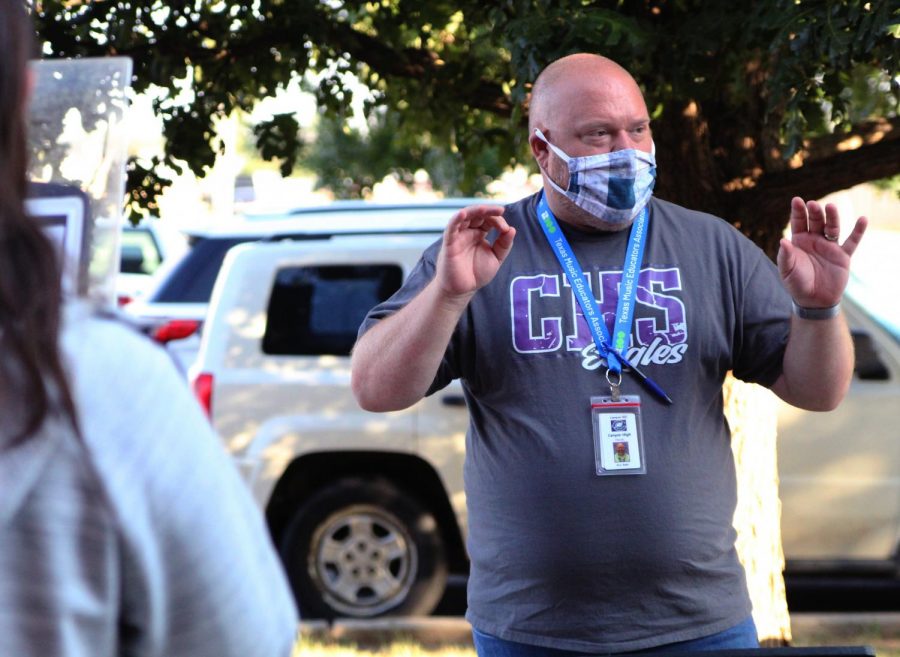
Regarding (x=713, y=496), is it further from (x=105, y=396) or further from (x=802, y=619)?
(x=802, y=619)

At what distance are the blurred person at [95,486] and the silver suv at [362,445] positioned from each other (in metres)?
5.23

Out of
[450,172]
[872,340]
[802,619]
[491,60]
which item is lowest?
[802,619]

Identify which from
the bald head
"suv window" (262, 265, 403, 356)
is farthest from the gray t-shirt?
"suv window" (262, 265, 403, 356)

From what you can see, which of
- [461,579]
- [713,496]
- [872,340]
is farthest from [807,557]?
[713,496]

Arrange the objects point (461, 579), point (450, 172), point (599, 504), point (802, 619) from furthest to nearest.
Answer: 1. point (450, 172)
2. point (461, 579)
3. point (802, 619)
4. point (599, 504)

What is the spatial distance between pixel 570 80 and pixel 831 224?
0.67 m

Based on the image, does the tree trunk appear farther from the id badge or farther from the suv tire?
the suv tire

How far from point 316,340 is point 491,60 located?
8.74ft

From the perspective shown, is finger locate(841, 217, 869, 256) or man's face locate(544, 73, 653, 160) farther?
man's face locate(544, 73, 653, 160)

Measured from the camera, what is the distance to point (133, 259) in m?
13.9

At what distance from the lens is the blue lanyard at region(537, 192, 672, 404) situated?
2656mm

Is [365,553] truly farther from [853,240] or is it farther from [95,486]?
[95,486]

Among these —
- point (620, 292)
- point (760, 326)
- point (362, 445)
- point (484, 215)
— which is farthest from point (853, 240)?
point (362, 445)

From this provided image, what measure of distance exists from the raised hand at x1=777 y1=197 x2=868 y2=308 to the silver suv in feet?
12.6
